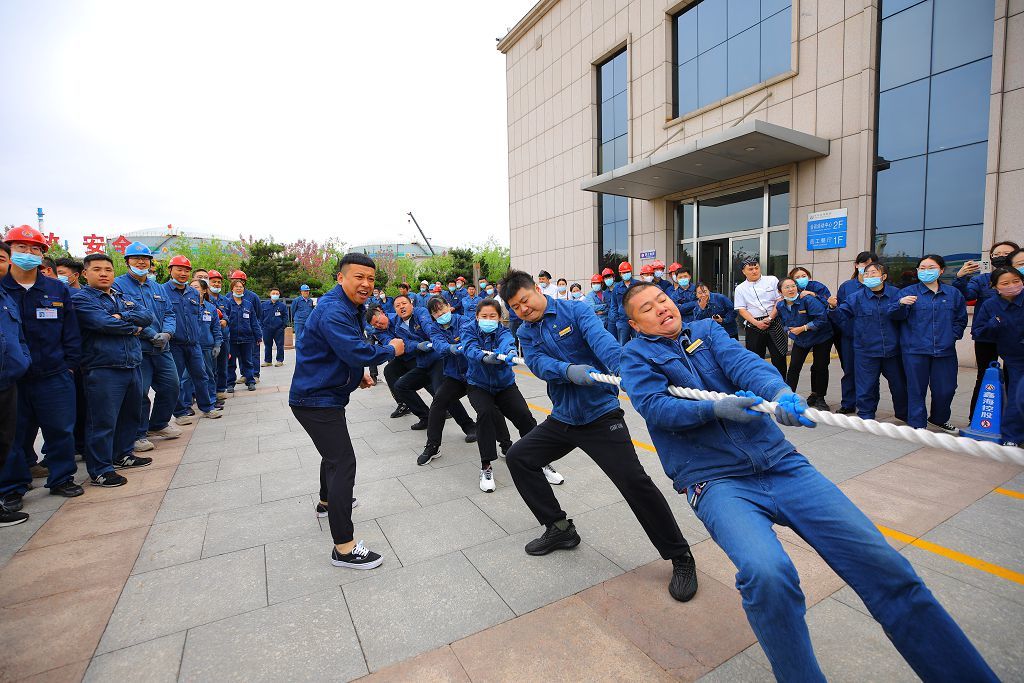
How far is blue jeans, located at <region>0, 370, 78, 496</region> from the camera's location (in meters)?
4.11

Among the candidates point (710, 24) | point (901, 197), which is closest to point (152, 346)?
point (901, 197)

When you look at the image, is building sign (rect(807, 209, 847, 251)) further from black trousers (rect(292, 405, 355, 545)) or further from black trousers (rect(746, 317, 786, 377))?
black trousers (rect(292, 405, 355, 545))

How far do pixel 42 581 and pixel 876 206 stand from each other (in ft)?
42.6

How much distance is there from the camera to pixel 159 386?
6160mm

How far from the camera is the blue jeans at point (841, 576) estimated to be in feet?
5.36

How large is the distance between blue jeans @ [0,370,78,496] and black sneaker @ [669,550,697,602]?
16.5ft

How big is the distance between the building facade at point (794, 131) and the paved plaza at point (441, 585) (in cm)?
688

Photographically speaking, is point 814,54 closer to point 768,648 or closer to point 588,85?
point 588,85

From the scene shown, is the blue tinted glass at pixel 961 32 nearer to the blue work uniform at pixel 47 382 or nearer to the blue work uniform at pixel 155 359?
the blue work uniform at pixel 155 359

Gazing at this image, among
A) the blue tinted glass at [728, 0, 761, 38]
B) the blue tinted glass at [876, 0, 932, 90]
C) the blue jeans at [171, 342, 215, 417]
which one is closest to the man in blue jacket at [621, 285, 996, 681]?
the blue jeans at [171, 342, 215, 417]

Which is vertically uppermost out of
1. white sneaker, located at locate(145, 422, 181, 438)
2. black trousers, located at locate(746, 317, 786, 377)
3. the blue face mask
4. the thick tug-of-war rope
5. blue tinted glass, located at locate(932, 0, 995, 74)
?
blue tinted glass, located at locate(932, 0, 995, 74)

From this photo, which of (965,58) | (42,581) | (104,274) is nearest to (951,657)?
(42,581)

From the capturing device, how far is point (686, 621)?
2.43 m

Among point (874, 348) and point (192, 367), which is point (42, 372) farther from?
point (874, 348)
